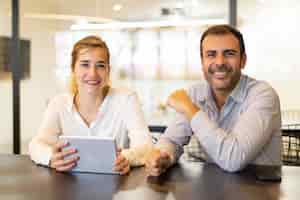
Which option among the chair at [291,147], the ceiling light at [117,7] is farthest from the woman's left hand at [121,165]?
the ceiling light at [117,7]

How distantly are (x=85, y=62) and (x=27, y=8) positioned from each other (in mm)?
2692

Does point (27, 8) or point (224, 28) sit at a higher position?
point (27, 8)

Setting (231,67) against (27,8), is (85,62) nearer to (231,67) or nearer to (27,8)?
(231,67)

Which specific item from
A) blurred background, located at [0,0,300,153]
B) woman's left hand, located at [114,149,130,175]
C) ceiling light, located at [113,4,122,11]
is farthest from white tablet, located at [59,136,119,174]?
ceiling light, located at [113,4,122,11]

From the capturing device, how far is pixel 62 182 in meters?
1.42

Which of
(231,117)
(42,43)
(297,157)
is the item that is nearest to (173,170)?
(231,117)

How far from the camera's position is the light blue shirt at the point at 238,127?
157 cm

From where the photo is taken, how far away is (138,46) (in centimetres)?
430

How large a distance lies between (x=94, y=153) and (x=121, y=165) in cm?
11

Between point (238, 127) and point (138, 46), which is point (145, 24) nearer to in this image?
point (138, 46)

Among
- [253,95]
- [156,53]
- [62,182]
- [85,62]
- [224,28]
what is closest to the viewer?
[62,182]

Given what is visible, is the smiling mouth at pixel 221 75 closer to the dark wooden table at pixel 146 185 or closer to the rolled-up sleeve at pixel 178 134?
the rolled-up sleeve at pixel 178 134

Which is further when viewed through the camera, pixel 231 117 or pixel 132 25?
pixel 132 25

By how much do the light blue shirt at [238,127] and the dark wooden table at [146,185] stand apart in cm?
8
